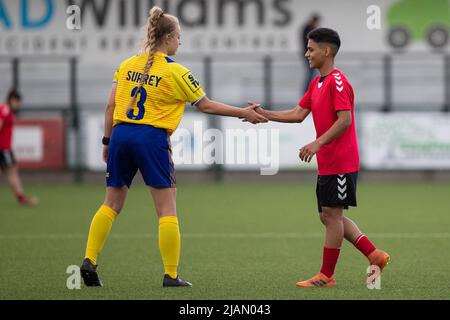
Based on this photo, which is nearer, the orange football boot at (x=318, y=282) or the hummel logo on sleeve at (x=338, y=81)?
the hummel logo on sleeve at (x=338, y=81)

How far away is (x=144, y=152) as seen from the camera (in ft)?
25.6

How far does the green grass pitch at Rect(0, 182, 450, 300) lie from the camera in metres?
7.86

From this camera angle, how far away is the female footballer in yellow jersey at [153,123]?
307 inches

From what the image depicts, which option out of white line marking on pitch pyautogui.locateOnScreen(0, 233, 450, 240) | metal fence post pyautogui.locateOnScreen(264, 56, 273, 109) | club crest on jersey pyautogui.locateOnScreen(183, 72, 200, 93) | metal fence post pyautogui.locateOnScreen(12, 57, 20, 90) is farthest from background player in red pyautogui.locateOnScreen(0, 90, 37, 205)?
club crest on jersey pyautogui.locateOnScreen(183, 72, 200, 93)

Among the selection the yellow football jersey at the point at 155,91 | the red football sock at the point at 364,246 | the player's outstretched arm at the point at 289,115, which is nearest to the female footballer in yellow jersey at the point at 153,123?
the yellow football jersey at the point at 155,91

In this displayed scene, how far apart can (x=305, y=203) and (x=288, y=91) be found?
353 inches

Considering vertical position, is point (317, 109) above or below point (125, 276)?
above

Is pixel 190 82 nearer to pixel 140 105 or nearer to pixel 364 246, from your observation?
pixel 140 105

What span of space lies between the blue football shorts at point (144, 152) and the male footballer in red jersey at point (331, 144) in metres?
1.10

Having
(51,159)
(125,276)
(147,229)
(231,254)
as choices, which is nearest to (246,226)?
(147,229)

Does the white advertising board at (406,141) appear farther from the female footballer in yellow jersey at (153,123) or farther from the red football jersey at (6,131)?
the female footballer in yellow jersey at (153,123)

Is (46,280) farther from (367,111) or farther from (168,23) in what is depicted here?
(367,111)

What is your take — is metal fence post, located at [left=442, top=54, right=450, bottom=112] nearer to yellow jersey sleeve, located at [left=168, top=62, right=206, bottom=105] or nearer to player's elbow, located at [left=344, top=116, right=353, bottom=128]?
player's elbow, located at [left=344, top=116, right=353, bottom=128]

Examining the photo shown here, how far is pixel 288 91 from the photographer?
25.4 m
